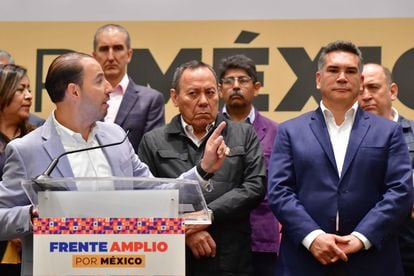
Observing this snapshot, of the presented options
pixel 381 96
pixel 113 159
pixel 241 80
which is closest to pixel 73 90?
pixel 113 159

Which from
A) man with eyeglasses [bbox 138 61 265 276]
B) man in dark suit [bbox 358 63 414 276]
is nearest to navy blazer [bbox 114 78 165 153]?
man with eyeglasses [bbox 138 61 265 276]

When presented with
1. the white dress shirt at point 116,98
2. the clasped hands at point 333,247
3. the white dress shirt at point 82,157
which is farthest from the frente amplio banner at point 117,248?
the white dress shirt at point 116,98

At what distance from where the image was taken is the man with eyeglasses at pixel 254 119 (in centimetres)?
405

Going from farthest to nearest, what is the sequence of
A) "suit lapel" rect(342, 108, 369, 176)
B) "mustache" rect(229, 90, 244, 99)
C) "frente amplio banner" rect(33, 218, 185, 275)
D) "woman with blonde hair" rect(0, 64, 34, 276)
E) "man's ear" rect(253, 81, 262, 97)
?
"man's ear" rect(253, 81, 262, 97) < "mustache" rect(229, 90, 244, 99) < "woman with blonde hair" rect(0, 64, 34, 276) < "suit lapel" rect(342, 108, 369, 176) < "frente amplio banner" rect(33, 218, 185, 275)

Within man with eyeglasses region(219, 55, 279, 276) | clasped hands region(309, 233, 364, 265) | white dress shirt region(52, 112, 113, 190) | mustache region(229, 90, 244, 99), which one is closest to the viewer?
white dress shirt region(52, 112, 113, 190)

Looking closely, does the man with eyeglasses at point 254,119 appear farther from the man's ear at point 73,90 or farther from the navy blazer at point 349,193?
the man's ear at point 73,90

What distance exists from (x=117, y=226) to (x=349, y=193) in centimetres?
156

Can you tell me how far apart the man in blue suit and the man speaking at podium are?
0.74m

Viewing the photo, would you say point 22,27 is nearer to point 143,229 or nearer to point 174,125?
point 174,125

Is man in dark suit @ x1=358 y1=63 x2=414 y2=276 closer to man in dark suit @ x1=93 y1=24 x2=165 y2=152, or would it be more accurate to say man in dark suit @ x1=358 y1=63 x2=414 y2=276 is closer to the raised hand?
man in dark suit @ x1=93 y1=24 x2=165 y2=152

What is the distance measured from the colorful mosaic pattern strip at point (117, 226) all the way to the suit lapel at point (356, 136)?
1.49 m

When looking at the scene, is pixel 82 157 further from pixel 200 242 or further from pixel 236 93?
pixel 236 93

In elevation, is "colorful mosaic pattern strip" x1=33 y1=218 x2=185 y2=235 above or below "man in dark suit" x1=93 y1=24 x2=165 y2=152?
below

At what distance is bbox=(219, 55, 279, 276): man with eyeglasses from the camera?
159 inches
